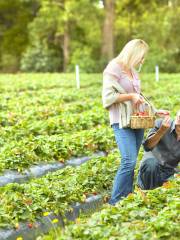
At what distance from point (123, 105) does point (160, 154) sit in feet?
2.18

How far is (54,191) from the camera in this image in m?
6.75

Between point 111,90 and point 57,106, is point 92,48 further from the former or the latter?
point 111,90

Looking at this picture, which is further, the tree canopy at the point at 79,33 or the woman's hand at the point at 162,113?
the tree canopy at the point at 79,33

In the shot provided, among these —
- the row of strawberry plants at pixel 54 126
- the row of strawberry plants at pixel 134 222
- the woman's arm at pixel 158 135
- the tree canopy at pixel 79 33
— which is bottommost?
the row of strawberry plants at pixel 134 222

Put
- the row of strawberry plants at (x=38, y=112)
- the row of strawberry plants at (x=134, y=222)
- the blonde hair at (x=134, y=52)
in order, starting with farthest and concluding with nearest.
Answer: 1. the row of strawberry plants at (x=38, y=112)
2. the blonde hair at (x=134, y=52)
3. the row of strawberry plants at (x=134, y=222)

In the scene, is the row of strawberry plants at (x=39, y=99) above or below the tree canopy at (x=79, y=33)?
below

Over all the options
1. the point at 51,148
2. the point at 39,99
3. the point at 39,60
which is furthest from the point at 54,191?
the point at 39,60

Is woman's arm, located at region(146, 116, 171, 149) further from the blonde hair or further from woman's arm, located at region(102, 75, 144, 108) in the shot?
the blonde hair

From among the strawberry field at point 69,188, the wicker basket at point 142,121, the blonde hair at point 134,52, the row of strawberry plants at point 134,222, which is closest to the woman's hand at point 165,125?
the wicker basket at point 142,121

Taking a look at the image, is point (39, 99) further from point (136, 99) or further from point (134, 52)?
point (134, 52)

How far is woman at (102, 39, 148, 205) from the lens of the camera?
21.8 feet

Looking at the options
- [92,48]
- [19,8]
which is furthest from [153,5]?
[19,8]

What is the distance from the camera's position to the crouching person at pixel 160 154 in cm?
661

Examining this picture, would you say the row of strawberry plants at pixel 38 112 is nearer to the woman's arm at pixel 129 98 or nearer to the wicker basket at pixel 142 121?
the woman's arm at pixel 129 98
